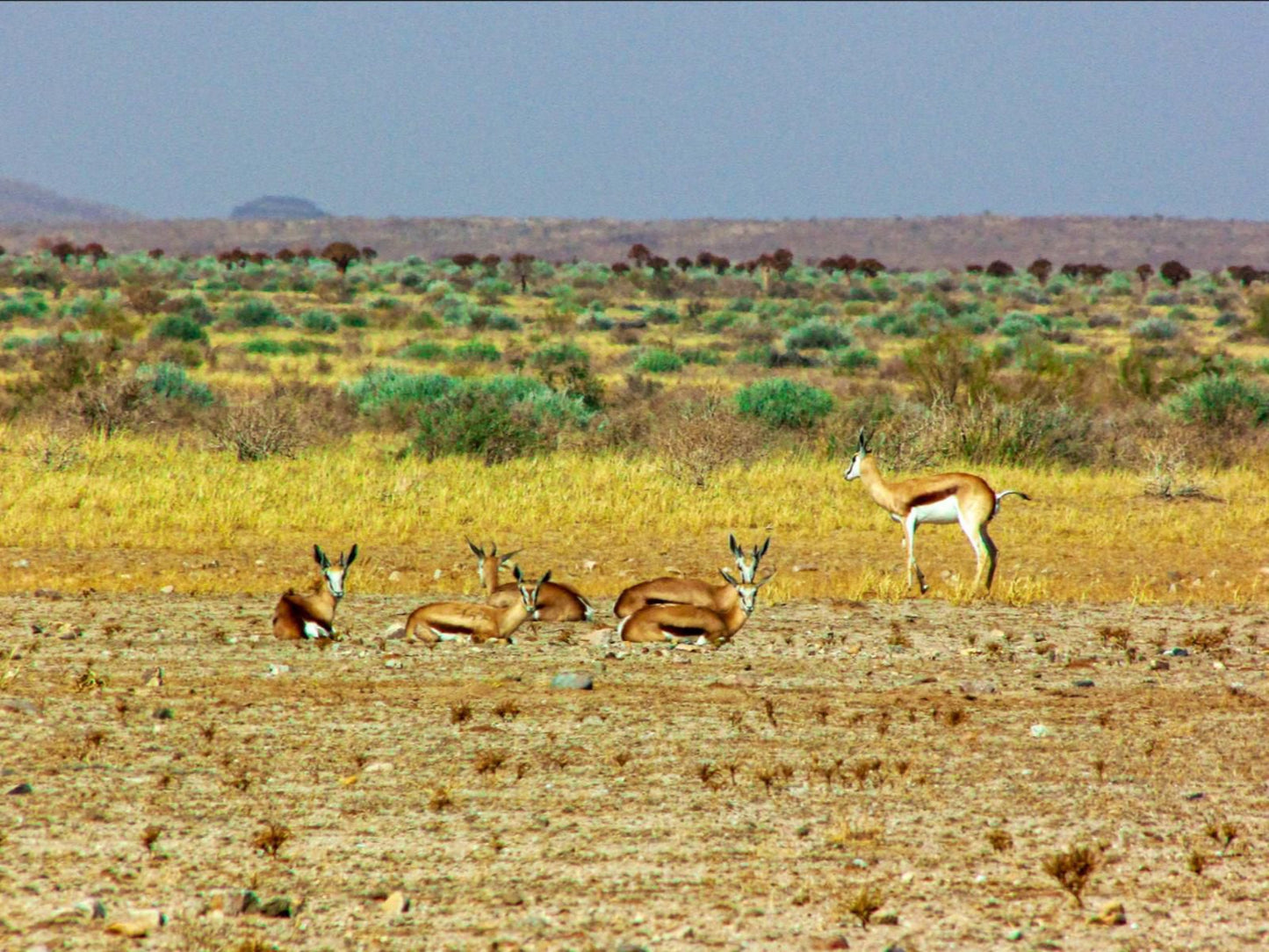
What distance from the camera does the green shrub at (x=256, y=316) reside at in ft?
145

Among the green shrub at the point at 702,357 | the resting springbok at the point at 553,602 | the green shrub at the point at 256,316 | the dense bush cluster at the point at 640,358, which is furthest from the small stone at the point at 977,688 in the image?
the green shrub at the point at 256,316

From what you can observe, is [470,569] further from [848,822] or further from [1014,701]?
[848,822]

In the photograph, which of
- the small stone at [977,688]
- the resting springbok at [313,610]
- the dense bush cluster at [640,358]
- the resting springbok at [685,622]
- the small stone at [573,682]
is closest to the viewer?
the small stone at [573,682]

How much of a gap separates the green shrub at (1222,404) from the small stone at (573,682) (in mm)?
16631

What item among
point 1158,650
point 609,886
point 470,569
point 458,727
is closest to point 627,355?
point 470,569

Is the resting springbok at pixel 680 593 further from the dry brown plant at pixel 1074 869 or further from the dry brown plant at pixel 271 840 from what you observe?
the dry brown plant at pixel 1074 869

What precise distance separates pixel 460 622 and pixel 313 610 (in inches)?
41.2

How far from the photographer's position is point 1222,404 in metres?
23.7

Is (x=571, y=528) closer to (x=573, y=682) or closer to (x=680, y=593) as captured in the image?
(x=680, y=593)

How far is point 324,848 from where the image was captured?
244 inches

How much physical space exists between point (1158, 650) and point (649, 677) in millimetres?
3902

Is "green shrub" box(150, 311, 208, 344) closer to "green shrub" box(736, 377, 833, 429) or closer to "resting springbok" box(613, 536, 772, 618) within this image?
Result: "green shrub" box(736, 377, 833, 429)

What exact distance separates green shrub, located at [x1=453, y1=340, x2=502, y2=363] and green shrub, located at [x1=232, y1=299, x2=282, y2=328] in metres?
9.86

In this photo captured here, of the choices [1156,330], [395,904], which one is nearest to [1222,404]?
[395,904]
